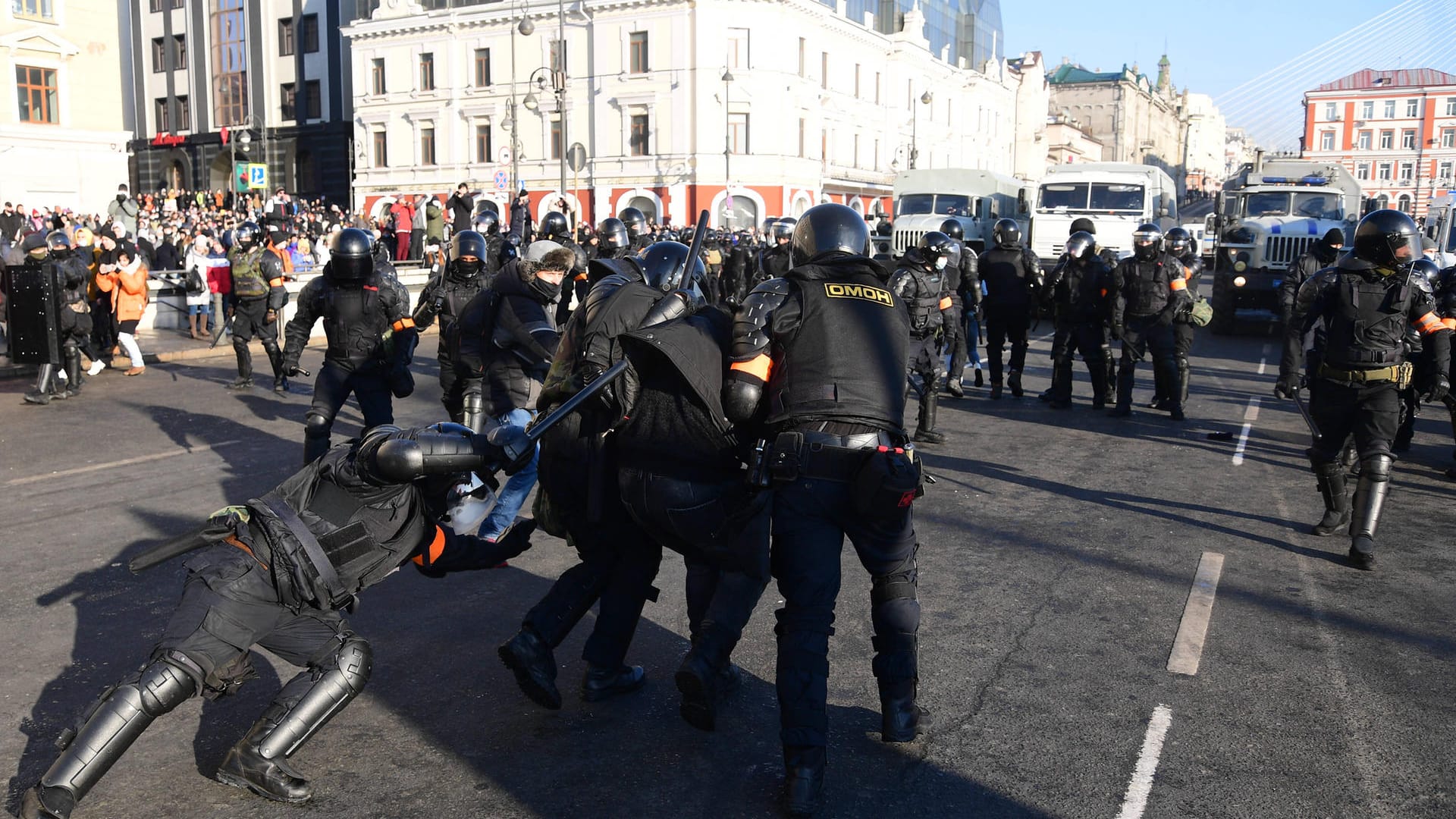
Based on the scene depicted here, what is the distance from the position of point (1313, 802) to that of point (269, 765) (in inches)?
131

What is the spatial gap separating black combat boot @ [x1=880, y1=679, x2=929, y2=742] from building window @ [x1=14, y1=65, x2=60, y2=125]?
39931mm

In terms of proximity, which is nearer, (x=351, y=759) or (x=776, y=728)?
(x=351, y=759)

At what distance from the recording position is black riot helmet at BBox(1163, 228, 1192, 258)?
12.2 metres

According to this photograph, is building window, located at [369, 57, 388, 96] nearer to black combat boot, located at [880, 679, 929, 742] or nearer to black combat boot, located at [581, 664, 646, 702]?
black combat boot, located at [581, 664, 646, 702]

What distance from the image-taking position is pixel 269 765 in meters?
3.67

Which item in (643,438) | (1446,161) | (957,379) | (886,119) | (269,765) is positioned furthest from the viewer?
(1446,161)

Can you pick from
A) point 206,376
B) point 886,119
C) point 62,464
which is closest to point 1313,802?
point 62,464

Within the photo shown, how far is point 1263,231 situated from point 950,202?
365 inches

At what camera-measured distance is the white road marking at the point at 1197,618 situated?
16.4ft

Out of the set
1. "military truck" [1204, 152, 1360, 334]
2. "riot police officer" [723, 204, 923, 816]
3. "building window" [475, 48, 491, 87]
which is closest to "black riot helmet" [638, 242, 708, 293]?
"riot police officer" [723, 204, 923, 816]

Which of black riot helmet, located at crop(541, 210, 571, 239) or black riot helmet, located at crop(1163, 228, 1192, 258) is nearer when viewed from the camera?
black riot helmet, located at crop(541, 210, 571, 239)

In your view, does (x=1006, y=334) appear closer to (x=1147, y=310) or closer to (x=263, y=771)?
(x=1147, y=310)

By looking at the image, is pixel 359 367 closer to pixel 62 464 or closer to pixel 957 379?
pixel 62 464

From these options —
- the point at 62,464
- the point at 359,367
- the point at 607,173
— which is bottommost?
the point at 62,464
